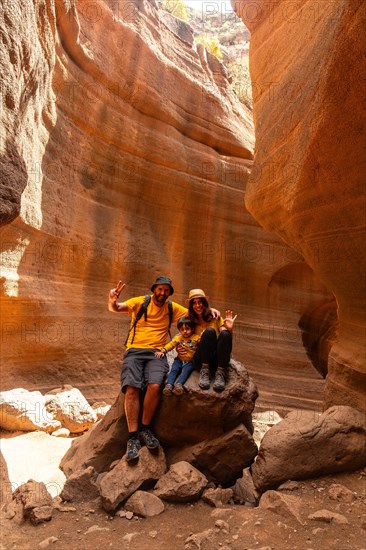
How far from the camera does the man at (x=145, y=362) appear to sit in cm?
384

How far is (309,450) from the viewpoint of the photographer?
3748 mm

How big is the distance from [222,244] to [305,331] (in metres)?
3.54

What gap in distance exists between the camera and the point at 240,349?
9.80 metres

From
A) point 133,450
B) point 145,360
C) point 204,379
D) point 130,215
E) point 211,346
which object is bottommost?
point 133,450

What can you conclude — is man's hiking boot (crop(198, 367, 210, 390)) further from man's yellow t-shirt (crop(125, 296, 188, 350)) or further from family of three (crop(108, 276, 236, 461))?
man's yellow t-shirt (crop(125, 296, 188, 350))

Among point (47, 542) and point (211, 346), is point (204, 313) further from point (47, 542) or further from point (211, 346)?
point (47, 542)

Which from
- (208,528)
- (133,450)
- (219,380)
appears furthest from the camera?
(219,380)

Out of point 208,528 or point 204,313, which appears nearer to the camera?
point 208,528

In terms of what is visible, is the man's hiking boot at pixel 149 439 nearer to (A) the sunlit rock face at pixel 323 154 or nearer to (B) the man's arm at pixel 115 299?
(B) the man's arm at pixel 115 299

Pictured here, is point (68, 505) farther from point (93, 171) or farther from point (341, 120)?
point (93, 171)

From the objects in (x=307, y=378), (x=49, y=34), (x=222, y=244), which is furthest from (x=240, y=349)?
(x=49, y=34)

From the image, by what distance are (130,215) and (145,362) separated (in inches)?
215

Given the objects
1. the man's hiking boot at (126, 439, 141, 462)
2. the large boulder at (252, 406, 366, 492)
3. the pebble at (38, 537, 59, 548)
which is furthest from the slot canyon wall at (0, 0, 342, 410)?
the pebble at (38, 537, 59, 548)

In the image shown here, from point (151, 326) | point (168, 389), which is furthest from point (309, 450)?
point (151, 326)
